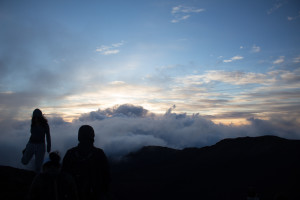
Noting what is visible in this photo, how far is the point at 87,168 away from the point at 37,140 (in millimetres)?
3631

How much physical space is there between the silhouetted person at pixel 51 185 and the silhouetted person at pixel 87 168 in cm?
63

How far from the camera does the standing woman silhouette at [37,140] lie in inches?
297

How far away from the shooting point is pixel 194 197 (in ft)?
317

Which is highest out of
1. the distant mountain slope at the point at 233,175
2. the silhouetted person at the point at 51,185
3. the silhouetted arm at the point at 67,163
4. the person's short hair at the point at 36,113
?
the person's short hair at the point at 36,113

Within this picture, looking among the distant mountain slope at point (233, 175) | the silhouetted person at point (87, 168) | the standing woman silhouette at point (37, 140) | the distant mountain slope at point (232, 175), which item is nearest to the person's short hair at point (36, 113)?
the standing woman silhouette at point (37, 140)

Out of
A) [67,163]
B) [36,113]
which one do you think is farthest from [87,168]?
[36,113]

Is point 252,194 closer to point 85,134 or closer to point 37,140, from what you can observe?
point 85,134

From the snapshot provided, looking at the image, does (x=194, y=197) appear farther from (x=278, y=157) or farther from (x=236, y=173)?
(x=278, y=157)

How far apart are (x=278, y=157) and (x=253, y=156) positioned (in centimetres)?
1634

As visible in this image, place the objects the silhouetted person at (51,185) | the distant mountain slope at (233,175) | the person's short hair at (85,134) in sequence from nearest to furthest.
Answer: the silhouetted person at (51,185) → the person's short hair at (85,134) → the distant mountain slope at (233,175)

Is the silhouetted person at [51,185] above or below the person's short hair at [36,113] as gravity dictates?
below

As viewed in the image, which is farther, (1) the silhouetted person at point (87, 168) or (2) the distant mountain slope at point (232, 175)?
(2) the distant mountain slope at point (232, 175)

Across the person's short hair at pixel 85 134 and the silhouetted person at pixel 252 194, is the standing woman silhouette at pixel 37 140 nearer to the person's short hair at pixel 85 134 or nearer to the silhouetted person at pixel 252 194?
the person's short hair at pixel 85 134

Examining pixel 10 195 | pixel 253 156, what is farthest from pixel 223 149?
pixel 10 195
